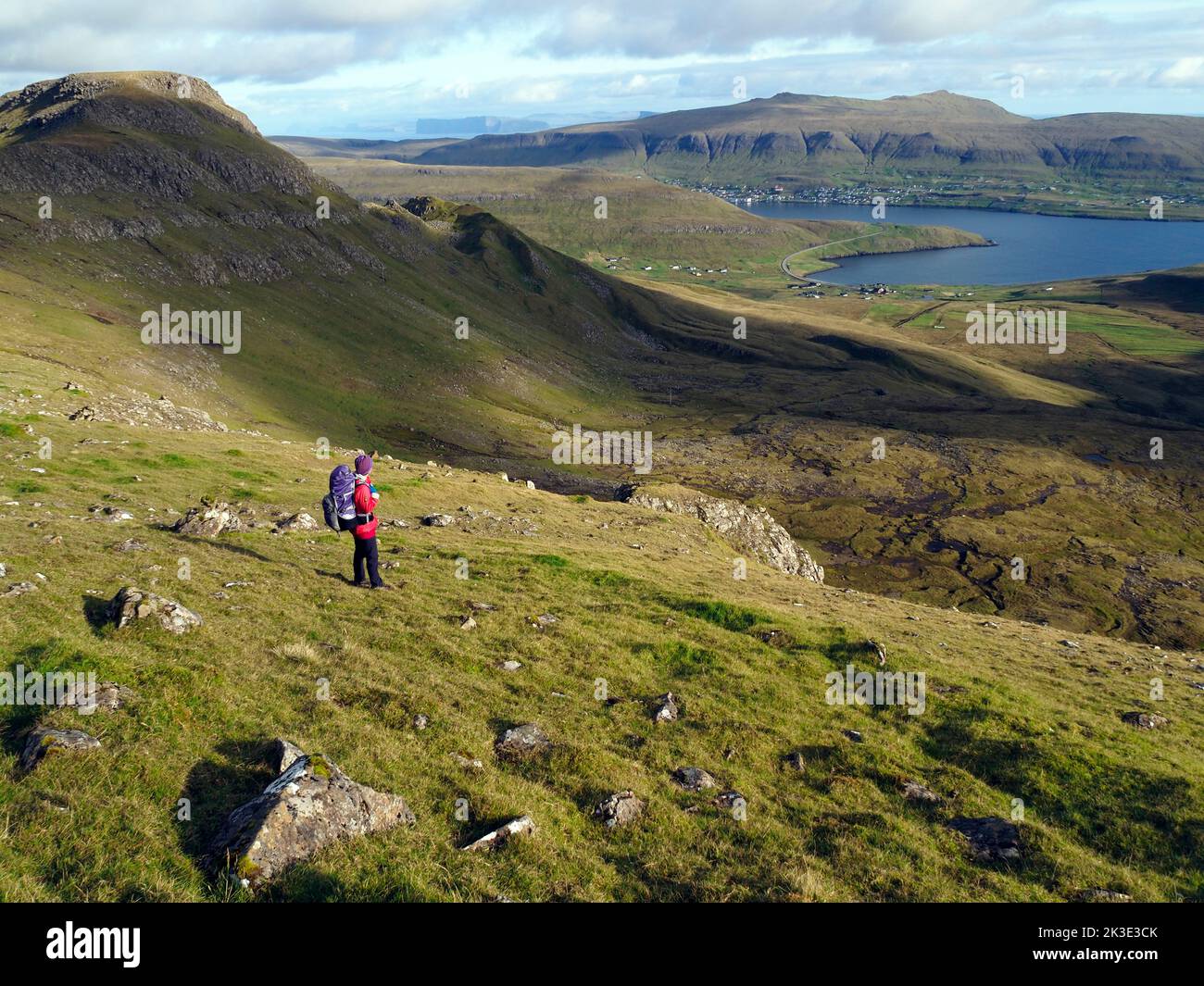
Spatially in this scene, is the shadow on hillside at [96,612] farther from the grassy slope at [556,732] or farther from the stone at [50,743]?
the stone at [50,743]

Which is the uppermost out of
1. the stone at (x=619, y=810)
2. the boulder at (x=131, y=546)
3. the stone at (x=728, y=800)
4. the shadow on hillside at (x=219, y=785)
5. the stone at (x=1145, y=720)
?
the boulder at (x=131, y=546)

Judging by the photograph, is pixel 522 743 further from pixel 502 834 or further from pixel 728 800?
pixel 728 800

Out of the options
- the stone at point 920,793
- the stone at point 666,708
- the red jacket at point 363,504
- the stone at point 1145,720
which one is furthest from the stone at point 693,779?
the stone at point 1145,720

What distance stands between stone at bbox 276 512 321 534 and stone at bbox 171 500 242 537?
153cm

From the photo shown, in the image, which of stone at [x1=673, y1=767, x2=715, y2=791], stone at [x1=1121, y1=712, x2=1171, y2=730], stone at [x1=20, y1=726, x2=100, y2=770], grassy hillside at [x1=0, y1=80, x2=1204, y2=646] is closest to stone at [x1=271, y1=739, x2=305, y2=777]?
stone at [x1=20, y1=726, x2=100, y2=770]

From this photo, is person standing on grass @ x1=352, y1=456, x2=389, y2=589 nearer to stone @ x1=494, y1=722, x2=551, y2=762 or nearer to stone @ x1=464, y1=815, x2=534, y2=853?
stone @ x1=494, y1=722, x2=551, y2=762

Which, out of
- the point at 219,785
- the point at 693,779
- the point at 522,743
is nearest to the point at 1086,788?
the point at 693,779

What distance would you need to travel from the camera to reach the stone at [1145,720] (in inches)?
837

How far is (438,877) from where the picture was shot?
9945 mm

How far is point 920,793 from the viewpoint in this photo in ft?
49.3

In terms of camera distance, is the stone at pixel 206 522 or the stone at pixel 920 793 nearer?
the stone at pixel 920 793

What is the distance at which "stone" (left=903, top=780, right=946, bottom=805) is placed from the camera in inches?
583

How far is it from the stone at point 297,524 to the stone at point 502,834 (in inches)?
754
